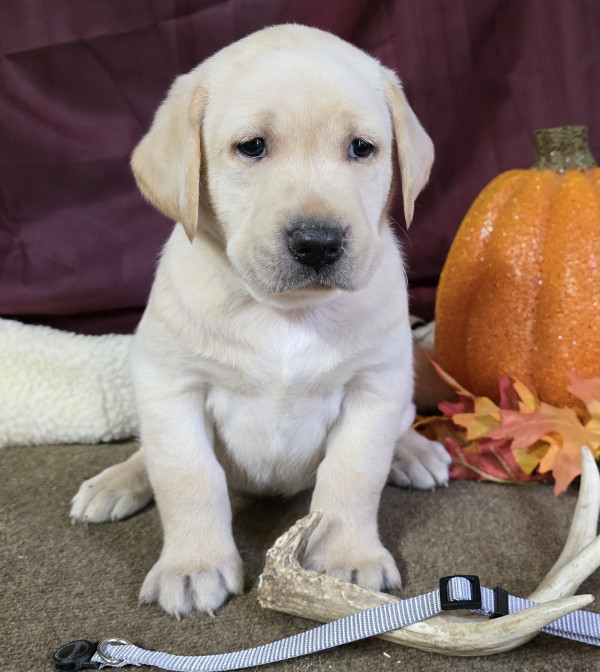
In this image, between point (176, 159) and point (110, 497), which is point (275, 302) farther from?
point (110, 497)

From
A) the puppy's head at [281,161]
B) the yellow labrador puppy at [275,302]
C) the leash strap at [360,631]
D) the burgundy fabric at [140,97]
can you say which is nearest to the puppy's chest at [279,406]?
the yellow labrador puppy at [275,302]

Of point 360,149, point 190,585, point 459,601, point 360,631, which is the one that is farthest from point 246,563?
point 360,149

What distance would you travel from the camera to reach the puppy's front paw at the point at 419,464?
6.38ft

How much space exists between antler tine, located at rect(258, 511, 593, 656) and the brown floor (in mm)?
59

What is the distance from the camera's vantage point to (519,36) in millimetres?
2551

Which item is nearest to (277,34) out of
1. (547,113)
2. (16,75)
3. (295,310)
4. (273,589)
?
(295,310)

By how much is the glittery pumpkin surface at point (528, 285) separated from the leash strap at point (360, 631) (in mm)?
852

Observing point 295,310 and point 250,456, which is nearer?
point 295,310

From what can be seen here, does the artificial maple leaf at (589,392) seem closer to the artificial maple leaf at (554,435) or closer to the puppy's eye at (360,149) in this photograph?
the artificial maple leaf at (554,435)

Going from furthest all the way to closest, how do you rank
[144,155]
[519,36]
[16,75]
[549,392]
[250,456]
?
[519,36], [16,75], [549,392], [250,456], [144,155]

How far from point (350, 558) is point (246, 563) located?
0.80ft

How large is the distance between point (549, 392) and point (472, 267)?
1.38 ft

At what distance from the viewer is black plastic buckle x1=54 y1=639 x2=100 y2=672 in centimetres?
127

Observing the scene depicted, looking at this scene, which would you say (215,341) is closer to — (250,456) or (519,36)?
(250,456)
